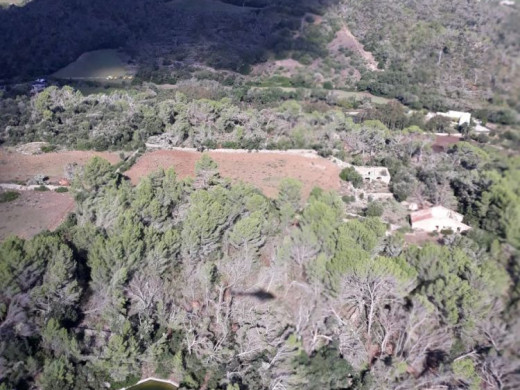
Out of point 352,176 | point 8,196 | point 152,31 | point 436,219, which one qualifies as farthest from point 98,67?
point 436,219

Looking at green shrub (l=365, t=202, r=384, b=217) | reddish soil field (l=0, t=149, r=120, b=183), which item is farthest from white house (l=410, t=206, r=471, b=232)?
reddish soil field (l=0, t=149, r=120, b=183)

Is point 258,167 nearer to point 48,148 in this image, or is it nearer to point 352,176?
point 352,176

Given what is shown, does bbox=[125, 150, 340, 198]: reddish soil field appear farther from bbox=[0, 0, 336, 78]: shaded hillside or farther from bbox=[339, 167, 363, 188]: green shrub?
bbox=[0, 0, 336, 78]: shaded hillside

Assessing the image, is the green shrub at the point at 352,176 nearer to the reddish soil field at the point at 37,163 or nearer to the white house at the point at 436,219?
the white house at the point at 436,219

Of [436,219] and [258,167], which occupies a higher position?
[436,219]

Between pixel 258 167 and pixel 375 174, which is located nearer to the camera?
pixel 375 174

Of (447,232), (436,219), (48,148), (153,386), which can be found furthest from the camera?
(48,148)

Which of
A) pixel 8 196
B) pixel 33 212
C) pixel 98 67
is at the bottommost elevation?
pixel 33 212

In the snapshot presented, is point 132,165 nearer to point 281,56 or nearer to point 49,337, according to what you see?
point 49,337

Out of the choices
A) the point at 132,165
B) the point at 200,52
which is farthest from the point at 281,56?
the point at 132,165
